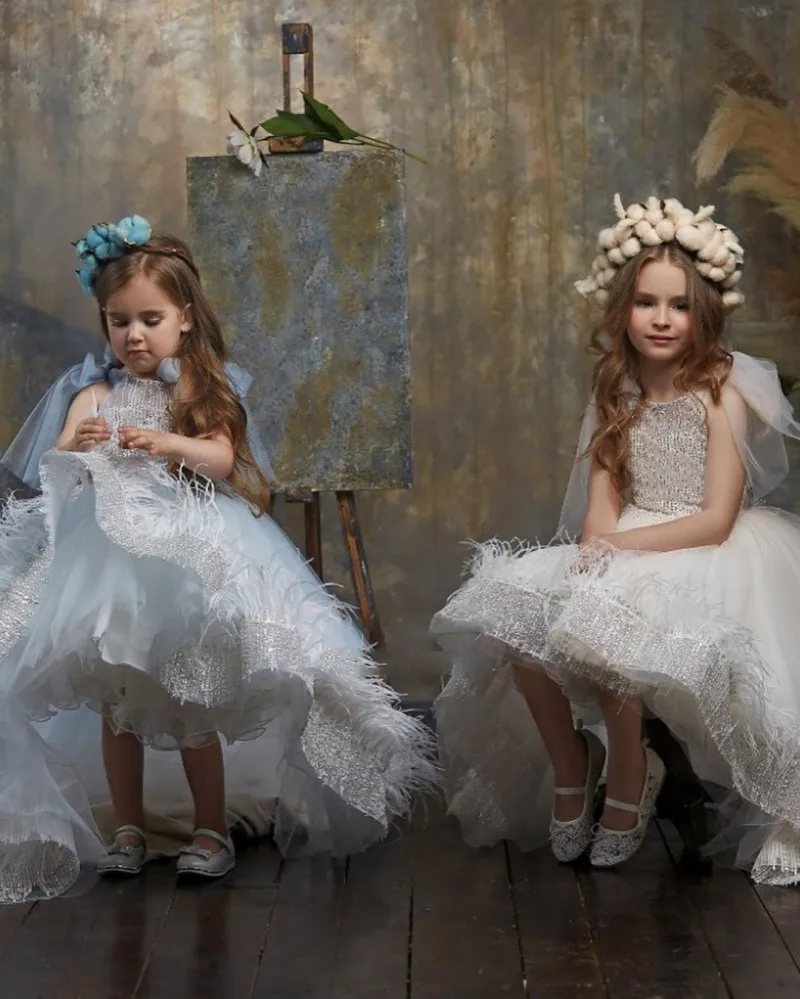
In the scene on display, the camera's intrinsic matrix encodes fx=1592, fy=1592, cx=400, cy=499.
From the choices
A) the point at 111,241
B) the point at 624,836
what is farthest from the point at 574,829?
the point at 111,241

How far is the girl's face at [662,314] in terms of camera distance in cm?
269

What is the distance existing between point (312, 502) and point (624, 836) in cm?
146

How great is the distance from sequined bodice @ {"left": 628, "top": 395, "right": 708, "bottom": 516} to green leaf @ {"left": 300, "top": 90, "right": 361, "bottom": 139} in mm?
1224

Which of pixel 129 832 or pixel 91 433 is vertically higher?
pixel 91 433

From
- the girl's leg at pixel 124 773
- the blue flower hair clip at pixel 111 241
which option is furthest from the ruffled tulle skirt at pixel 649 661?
the blue flower hair clip at pixel 111 241

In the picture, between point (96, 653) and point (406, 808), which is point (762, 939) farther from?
Answer: point (96, 653)

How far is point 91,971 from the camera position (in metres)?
2.04

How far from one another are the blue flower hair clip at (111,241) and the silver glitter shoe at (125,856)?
3.09 ft

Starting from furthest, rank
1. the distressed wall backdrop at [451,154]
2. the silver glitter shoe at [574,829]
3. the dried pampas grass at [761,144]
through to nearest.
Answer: the distressed wall backdrop at [451,154] → the dried pampas grass at [761,144] → the silver glitter shoe at [574,829]

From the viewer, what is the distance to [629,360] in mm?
2793

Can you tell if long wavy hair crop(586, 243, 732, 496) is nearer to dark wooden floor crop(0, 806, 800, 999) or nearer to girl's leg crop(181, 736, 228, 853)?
dark wooden floor crop(0, 806, 800, 999)
